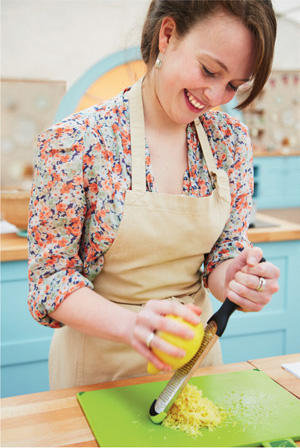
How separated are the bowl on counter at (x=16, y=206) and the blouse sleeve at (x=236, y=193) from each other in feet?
3.71

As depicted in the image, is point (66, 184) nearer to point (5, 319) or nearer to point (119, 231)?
point (119, 231)

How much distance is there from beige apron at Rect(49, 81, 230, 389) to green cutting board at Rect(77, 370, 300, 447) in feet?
0.50

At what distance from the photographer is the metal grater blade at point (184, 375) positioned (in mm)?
985

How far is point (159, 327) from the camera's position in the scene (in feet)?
2.79

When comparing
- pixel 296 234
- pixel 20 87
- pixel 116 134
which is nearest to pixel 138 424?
pixel 116 134

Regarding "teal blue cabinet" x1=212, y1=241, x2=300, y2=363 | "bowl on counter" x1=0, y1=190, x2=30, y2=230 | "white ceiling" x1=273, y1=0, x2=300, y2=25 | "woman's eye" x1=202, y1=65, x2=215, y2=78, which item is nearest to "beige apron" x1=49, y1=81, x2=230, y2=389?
"woman's eye" x1=202, y1=65, x2=215, y2=78

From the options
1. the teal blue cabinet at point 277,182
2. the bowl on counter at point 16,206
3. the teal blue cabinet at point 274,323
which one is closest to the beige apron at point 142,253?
the bowl on counter at point 16,206

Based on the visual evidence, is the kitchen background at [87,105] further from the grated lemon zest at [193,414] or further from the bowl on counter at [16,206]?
the grated lemon zest at [193,414]

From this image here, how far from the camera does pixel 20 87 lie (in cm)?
482

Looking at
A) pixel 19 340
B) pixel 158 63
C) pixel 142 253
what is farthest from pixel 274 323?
pixel 158 63

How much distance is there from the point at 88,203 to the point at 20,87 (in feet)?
13.2

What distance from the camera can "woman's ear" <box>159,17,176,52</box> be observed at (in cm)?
110

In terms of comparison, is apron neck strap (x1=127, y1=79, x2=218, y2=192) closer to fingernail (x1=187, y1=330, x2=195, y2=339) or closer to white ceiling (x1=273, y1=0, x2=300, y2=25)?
fingernail (x1=187, y1=330, x2=195, y2=339)

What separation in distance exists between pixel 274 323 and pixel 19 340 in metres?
1.21
